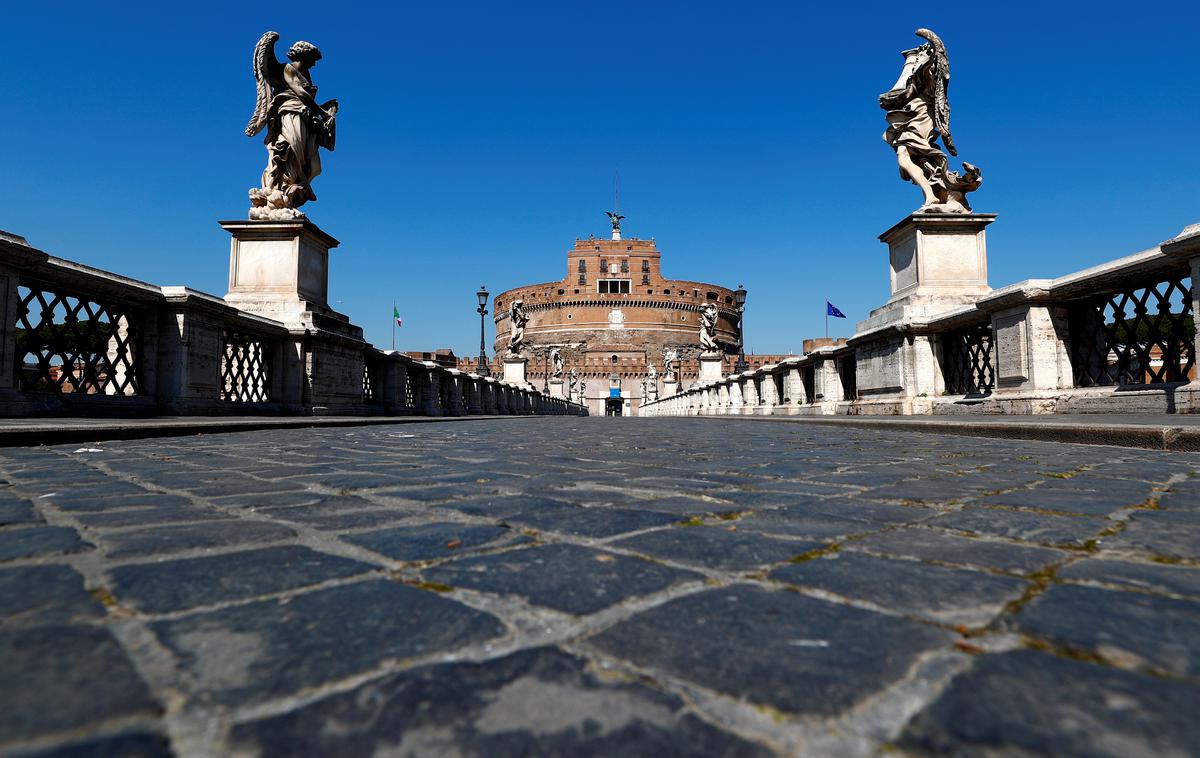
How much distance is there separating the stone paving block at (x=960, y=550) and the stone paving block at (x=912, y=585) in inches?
4.1

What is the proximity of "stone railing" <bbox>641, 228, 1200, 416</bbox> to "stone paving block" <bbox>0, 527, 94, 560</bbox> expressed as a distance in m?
8.24

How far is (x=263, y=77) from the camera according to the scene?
1143 cm

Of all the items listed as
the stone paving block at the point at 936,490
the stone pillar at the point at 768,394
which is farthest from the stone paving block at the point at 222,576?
the stone pillar at the point at 768,394

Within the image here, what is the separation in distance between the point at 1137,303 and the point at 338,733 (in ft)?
29.4

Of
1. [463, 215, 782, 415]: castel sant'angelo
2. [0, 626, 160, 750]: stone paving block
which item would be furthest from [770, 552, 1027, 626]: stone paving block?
[463, 215, 782, 415]: castel sant'angelo

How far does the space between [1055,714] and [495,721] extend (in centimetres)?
77

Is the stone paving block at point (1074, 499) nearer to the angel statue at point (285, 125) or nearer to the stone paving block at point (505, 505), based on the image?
the stone paving block at point (505, 505)

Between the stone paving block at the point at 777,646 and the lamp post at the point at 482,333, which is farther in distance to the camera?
the lamp post at the point at 482,333

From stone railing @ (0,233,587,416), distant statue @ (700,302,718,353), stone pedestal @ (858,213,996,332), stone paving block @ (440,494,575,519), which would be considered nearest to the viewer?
stone paving block @ (440,494,575,519)

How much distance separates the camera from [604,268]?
95938 mm

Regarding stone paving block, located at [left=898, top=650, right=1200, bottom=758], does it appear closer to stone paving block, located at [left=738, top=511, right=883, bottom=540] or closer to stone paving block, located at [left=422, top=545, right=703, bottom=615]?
stone paving block, located at [left=422, top=545, right=703, bottom=615]

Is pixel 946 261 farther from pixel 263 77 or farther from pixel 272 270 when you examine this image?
pixel 263 77

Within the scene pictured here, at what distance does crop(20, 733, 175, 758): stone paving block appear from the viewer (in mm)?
750

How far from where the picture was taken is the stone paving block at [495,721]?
2.60 ft
